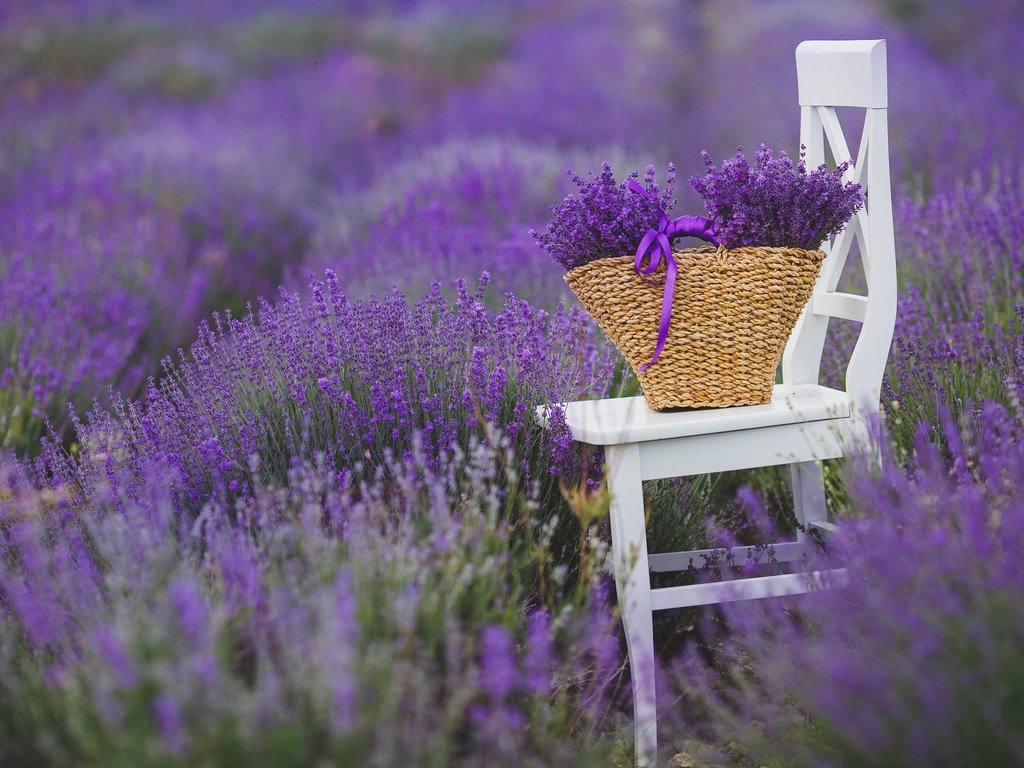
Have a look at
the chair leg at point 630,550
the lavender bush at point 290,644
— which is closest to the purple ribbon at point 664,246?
the chair leg at point 630,550

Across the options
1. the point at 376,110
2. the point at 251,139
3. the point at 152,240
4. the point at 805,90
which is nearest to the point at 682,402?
the point at 805,90

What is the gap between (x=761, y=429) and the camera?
2070mm

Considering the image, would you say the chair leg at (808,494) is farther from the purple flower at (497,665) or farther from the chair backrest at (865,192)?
the purple flower at (497,665)

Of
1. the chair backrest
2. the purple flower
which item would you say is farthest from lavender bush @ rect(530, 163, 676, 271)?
the purple flower

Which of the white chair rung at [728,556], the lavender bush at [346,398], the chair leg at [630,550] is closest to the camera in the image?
the chair leg at [630,550]

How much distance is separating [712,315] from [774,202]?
241 mm

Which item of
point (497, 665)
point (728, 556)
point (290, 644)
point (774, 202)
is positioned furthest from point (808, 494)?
point (290, 644)

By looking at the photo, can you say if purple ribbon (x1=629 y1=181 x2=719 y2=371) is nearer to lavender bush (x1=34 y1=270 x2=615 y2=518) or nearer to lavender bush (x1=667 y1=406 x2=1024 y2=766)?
lavender bush (x1=34 y1=270 x2=615 y2=518)

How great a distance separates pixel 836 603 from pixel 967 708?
34 centimetres

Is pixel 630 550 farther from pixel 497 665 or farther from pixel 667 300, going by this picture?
pixel 497 665

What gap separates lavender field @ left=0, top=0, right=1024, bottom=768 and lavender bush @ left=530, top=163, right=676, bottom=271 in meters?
0.24

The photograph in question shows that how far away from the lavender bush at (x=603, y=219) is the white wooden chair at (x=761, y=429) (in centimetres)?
A: 32

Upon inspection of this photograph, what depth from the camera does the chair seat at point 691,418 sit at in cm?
200

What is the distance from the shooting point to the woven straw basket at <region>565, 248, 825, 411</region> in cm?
207
